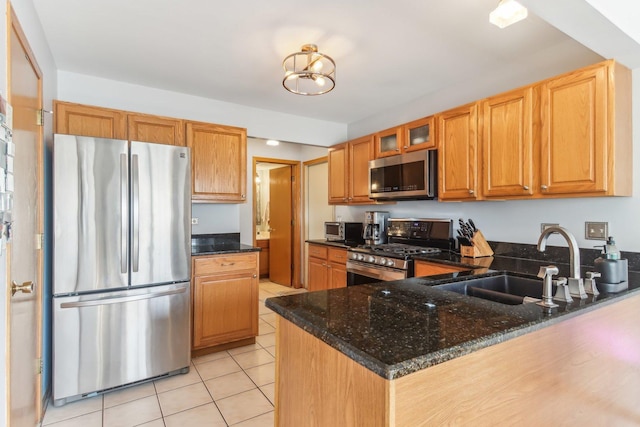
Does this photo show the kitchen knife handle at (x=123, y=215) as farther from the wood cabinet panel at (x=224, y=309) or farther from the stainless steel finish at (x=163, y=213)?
the wood cabinet panel at (x=224, y=309)

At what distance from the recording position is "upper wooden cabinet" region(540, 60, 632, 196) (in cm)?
195

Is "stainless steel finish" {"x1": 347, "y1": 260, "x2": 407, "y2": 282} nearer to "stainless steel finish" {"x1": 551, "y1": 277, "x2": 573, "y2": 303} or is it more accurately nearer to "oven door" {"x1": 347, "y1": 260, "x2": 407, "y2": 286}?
"oven door" {"x1": 347, "y1": 260, "x2": 407, "y2": 286}

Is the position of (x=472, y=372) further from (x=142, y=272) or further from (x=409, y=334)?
(x=142, y=272)

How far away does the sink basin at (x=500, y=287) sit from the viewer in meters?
1.61

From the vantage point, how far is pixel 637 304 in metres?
1.56

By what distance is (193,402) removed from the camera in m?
2.22

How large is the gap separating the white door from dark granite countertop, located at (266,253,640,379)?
1.21 metres

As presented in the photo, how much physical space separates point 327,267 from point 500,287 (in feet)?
7.33

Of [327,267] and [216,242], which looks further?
[327,267]

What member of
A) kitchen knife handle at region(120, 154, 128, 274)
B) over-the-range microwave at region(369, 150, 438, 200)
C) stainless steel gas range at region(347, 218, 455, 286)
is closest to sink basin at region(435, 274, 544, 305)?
stainless steel gas range at region(347, 218, 455, 286)

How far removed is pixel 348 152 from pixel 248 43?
2008mm

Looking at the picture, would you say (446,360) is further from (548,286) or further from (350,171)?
(350,171)

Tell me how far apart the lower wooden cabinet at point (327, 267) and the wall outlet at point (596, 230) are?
212cm

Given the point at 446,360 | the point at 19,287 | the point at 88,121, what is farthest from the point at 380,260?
the point at 88,121
